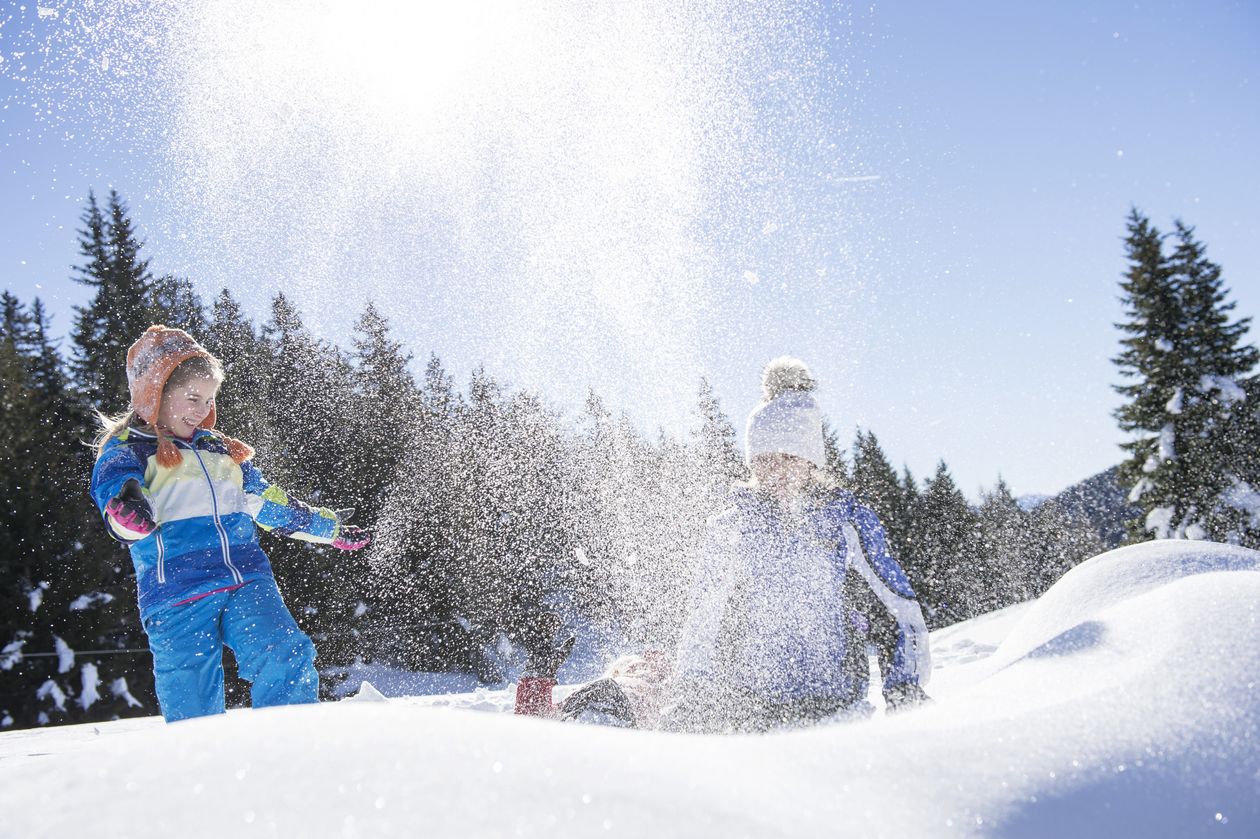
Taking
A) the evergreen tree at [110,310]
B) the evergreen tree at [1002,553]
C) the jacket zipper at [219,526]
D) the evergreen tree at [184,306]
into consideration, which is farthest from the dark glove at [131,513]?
the evergreen tree at [1002,553]

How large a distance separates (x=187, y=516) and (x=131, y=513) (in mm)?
334

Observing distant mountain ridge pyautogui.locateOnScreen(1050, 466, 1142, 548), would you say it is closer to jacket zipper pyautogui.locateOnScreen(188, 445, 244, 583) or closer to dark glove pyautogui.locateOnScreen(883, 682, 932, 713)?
dark glove pyautogui.locateOnScreen(883, 682, 932, 713)

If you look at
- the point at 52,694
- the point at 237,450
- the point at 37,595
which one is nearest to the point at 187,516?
the point at 237,450

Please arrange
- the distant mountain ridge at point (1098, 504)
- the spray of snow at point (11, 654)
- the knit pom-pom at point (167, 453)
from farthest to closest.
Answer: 1. the distant mountain ridge at point (1098, 504)
2. the spray of snow at point (11, 654)
3. the knit pom-pom at point (167, 453)

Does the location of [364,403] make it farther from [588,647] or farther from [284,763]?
[284,763]

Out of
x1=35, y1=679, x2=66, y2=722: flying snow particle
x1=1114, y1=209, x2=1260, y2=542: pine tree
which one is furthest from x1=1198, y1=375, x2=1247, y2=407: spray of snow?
x1=35, y1=679, x2=66, y2=722: flying snow particle

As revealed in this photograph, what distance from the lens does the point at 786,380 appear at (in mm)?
3133

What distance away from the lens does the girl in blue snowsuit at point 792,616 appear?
97.9 inches

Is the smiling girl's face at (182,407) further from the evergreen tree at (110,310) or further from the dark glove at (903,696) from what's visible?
the evergreen tree at (110,310)

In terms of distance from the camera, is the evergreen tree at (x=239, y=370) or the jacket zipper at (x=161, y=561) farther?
the evergreen tree at (x=239, y=370)

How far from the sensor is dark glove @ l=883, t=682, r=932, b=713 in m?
2.35

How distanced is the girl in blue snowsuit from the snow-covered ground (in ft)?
4.70

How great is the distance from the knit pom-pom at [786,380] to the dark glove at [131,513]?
268 centimetres

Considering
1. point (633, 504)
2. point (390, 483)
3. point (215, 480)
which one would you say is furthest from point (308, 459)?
point (215, 480)
